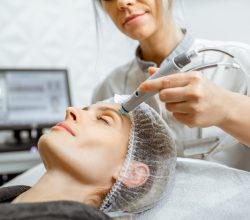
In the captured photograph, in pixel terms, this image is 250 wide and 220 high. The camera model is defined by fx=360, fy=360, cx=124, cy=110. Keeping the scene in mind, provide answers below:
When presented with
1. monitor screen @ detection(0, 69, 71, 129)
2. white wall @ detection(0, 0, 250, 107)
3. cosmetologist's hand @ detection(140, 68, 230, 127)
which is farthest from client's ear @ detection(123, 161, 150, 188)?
monitor screen @ detection(0, 69, 71, 129)

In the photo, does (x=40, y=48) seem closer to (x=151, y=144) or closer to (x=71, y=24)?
(x=71, y=24)

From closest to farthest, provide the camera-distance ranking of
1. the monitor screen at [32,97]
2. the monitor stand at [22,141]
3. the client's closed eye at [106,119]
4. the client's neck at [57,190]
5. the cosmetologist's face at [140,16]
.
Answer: the client's neck at [57,190] → the client's closed eye at [106,119] → the cosmetologist's face at [140,16] → the monitor stand at [22,141] → the monitor screen at [32,97]

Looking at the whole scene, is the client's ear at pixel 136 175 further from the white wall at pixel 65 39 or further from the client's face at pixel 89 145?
the white wall at pixel 65 39

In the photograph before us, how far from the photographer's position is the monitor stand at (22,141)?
2.02m

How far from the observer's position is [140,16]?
1.20 meters

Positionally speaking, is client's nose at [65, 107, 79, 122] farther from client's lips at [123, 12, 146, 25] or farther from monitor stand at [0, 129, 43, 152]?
monitor stand at [0, 129, 43, 152]

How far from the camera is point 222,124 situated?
2.87 feet

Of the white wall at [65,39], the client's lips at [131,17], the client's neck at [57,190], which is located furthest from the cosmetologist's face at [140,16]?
the white wall at [65,39]

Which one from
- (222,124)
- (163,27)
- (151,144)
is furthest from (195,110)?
(163,27)

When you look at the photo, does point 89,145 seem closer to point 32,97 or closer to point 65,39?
point 32,97

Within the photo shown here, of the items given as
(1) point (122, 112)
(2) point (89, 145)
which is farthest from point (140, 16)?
(2) point (89, 145)

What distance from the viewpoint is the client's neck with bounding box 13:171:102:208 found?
91 centimetres

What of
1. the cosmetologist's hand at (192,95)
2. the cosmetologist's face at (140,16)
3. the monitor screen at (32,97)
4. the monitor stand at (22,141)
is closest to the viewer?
the cosmetologist's hand at (192,95)

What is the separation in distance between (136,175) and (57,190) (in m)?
0.21
